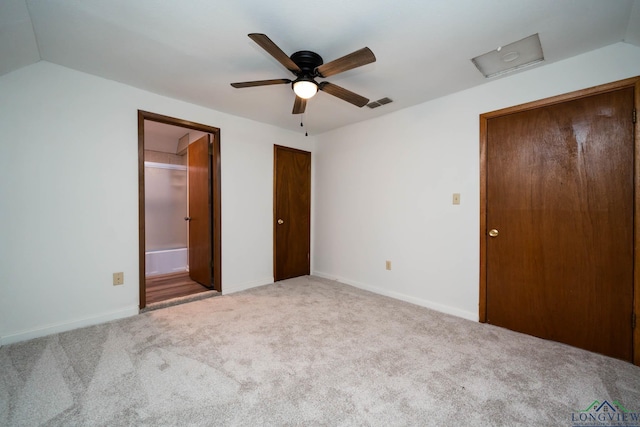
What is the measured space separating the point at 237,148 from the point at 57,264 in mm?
2164

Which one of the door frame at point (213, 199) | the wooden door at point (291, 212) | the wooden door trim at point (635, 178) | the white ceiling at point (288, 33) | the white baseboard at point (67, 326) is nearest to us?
the white ceiling at point (288, 33)

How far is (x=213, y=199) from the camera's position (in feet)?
11.2

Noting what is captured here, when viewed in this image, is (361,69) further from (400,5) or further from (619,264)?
(619,264)

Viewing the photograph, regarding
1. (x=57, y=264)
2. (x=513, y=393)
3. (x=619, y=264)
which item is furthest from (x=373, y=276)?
(x=57, y=264)

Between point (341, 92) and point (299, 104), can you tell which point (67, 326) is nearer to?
point (299, 104)

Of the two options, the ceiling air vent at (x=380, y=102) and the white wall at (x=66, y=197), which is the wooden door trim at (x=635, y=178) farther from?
the white wall at (x=66, y=197)

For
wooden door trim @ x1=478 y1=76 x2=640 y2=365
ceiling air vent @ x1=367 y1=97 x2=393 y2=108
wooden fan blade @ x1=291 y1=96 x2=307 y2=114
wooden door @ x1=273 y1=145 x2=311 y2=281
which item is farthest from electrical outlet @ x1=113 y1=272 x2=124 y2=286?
wooden door trim @ x1=478 y1=76 x2=640 y2=365

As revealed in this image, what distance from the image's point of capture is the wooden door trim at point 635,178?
181cm

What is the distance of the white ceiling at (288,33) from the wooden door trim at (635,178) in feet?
0.99

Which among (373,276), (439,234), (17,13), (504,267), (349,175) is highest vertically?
(17,13)

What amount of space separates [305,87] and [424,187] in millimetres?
1778

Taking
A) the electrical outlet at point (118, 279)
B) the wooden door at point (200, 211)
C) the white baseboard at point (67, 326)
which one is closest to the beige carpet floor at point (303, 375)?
the white baseboard at point (67, 326)

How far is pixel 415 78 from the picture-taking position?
2.39 m

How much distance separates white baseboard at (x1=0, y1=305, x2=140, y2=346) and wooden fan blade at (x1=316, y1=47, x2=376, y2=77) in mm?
2904
